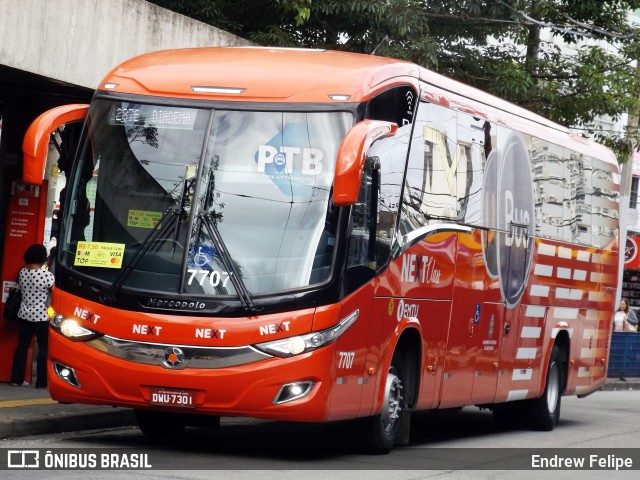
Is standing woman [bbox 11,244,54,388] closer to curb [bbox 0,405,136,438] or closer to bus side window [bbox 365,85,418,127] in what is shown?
curb [bbox 0,405,136,438]

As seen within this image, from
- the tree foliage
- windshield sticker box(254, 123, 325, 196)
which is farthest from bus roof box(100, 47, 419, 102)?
the tree foliage

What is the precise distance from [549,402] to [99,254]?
7729 millimetres

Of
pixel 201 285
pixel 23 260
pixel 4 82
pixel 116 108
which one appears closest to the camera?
pixel 201 285

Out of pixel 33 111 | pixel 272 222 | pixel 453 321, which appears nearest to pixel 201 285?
pixel 272 222

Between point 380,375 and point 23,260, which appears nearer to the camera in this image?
point 380,375

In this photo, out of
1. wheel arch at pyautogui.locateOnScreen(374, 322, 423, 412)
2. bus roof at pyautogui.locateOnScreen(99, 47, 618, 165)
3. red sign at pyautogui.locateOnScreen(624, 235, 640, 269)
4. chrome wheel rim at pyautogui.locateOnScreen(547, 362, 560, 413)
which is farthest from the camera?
red sign at pyautogui.locateOnScreen(624, 235, 640, 269)

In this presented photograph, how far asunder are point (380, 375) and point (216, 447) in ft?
5.12

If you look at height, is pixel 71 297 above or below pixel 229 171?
below

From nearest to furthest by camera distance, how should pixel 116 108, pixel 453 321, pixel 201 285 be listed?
pixel 201 285 → pixel 116 108 → pixel 453 321

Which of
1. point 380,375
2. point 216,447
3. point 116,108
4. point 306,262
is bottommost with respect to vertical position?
point 216,447

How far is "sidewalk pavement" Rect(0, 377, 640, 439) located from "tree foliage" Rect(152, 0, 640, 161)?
23.7 ft

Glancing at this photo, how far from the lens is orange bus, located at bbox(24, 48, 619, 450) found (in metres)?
10.4

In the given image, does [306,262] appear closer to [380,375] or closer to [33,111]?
[380,375]

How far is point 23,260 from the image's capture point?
1557 cm
